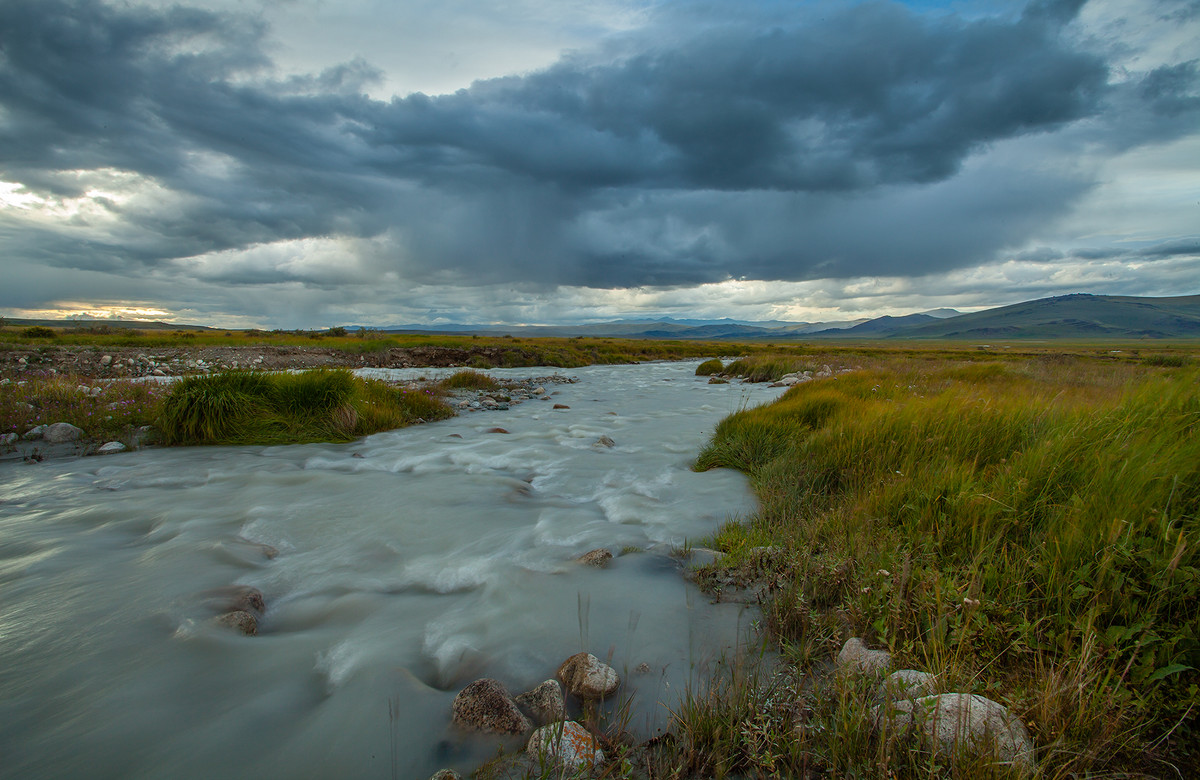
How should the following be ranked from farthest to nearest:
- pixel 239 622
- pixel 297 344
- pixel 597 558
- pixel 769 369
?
pixel 297 344 < pixel 769 369 < pixel 597 558 < pixel 239 622

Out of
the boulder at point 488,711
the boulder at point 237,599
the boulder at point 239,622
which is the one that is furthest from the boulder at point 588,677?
the boulder at point 237,599

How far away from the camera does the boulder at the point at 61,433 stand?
23.6ft

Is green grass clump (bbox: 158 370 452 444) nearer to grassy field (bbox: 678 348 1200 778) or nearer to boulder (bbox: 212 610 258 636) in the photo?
boulder (bbox: 212 610 258 636)

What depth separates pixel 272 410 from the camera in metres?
8.45

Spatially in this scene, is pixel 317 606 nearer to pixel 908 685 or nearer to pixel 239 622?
pixel 239 622

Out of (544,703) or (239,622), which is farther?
(239,622)

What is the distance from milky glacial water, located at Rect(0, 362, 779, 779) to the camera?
218 cm

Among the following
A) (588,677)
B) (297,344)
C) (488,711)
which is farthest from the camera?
(297,344)

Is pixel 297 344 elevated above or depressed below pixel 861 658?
above

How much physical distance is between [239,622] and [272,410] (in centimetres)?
661

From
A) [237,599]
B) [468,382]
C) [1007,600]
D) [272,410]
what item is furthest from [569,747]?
[468,382]

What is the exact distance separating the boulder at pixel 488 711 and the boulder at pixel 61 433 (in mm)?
8970

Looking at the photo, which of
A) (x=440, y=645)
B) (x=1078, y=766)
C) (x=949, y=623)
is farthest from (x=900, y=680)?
(x=440, y=645)

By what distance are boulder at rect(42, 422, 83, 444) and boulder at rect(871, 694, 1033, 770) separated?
10.7 metres
